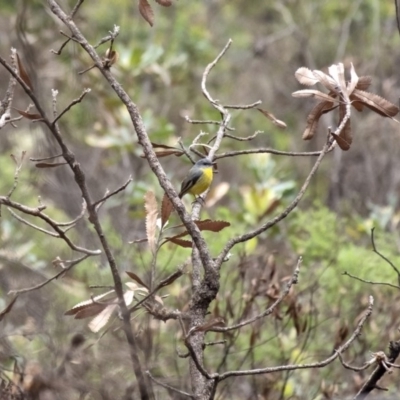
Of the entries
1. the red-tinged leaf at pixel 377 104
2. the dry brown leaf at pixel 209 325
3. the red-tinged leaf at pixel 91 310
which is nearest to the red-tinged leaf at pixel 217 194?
the red-tinged leaf at pixel 377 104

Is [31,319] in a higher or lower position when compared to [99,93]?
lower

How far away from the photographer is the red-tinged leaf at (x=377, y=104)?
1705 mm

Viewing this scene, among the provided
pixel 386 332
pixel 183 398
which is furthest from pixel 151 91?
pixel 183 398

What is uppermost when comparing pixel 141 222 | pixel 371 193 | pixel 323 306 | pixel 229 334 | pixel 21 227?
pixel 371 193

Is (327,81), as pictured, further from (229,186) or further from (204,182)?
(229,186)

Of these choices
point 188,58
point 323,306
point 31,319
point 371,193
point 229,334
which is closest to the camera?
point 229,334

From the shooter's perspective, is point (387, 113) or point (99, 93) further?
point (99, 93)

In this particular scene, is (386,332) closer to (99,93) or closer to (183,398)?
(183,398)

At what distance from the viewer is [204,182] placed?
8.79 ft

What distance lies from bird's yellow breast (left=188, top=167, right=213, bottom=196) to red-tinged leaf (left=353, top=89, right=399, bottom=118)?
0.67m

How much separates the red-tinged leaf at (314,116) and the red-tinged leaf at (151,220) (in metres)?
0.42

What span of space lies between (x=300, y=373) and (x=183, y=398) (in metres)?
1.08

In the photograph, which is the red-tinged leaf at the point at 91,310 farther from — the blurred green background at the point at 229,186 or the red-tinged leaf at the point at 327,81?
the red-tinged leaf at the point at 327,81

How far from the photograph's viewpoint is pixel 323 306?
3.57 m
